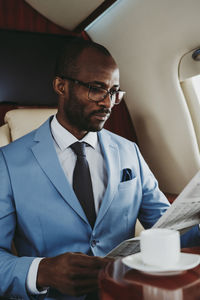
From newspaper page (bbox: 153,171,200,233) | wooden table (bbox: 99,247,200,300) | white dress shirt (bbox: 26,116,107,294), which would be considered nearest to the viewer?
wooden table (bbox: 99,247,200,300)

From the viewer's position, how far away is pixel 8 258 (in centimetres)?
109

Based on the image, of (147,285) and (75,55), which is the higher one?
(75,55)

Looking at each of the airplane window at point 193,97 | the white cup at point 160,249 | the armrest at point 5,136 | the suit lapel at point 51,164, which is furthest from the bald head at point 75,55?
the white cup at point 160,249

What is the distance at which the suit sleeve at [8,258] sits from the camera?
3.41 feet

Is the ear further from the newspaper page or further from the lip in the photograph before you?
the newspaper page

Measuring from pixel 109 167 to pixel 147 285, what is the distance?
795mm

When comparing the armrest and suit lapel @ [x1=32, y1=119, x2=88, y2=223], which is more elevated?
the armrest

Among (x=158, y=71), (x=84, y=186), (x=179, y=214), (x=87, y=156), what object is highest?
(x=158, y=71)

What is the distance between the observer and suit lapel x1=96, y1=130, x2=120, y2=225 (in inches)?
51.9

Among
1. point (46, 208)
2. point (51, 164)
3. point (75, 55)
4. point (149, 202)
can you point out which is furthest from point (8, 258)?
point (75, 55)

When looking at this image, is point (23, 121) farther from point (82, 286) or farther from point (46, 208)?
point (82, 286)

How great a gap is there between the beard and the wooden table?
32.1 inches

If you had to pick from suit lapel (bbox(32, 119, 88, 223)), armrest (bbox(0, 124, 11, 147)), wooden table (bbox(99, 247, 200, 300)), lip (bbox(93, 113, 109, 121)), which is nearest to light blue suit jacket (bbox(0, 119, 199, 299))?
suit lapel (bbox(32, 119, 88, 223))

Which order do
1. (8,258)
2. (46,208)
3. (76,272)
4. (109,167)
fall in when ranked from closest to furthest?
(76,272) → (8,258) → (46,208) → (109,167)
